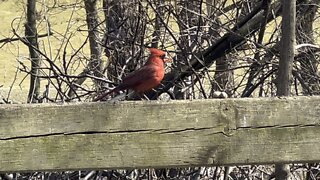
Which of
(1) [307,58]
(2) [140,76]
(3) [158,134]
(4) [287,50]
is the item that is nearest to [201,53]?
(1) [307,58]

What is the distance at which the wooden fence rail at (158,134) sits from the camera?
2613 millimetres

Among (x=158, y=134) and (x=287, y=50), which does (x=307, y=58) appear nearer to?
(x=287, y=50)

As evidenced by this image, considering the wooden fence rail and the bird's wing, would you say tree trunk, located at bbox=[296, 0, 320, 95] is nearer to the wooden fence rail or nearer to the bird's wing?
the bird's wing

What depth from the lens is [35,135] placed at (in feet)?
8.57

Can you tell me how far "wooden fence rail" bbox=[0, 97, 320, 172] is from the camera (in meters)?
2.61

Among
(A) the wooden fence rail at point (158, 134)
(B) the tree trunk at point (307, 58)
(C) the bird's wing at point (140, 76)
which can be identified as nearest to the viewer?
(A) the wooden fence rail at point (158, 134)

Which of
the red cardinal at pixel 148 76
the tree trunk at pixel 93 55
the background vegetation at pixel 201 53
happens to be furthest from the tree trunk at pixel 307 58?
the tree trunk at pixel 93 55

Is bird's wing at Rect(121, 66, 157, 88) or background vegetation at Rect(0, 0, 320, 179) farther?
background vegetation at Rect(0, 0, 320, 179)

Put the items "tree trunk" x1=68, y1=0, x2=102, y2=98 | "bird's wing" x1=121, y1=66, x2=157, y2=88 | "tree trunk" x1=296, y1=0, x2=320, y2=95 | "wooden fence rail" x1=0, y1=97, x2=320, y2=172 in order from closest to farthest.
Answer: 1. "wooden fence rail" x1=0, y1=97, x2=320, y2=172
2. "bird's wing" x1=121, y1=66, x2=157, y2=88
3. "tree trunk" x1=296, y1=0, x2=320, y2=95
4. "tree trunk" x1=68, y1=0, x2=102, y2=98

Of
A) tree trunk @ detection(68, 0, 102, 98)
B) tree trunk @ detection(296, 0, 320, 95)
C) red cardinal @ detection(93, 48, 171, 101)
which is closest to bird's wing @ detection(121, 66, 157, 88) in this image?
red cardinal @ detection(93, 48, 171, 101)

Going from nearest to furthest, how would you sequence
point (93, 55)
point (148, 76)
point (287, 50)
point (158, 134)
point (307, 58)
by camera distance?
point (158, 134)
point (287, 50)
point (148, 76)
point (307, 58)
point (93, 55)

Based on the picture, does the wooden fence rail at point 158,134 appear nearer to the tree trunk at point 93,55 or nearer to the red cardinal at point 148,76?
the red cardinal at point 148,76

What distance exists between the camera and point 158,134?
2660 millimetres

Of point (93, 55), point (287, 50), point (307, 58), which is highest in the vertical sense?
point (93, 55)
